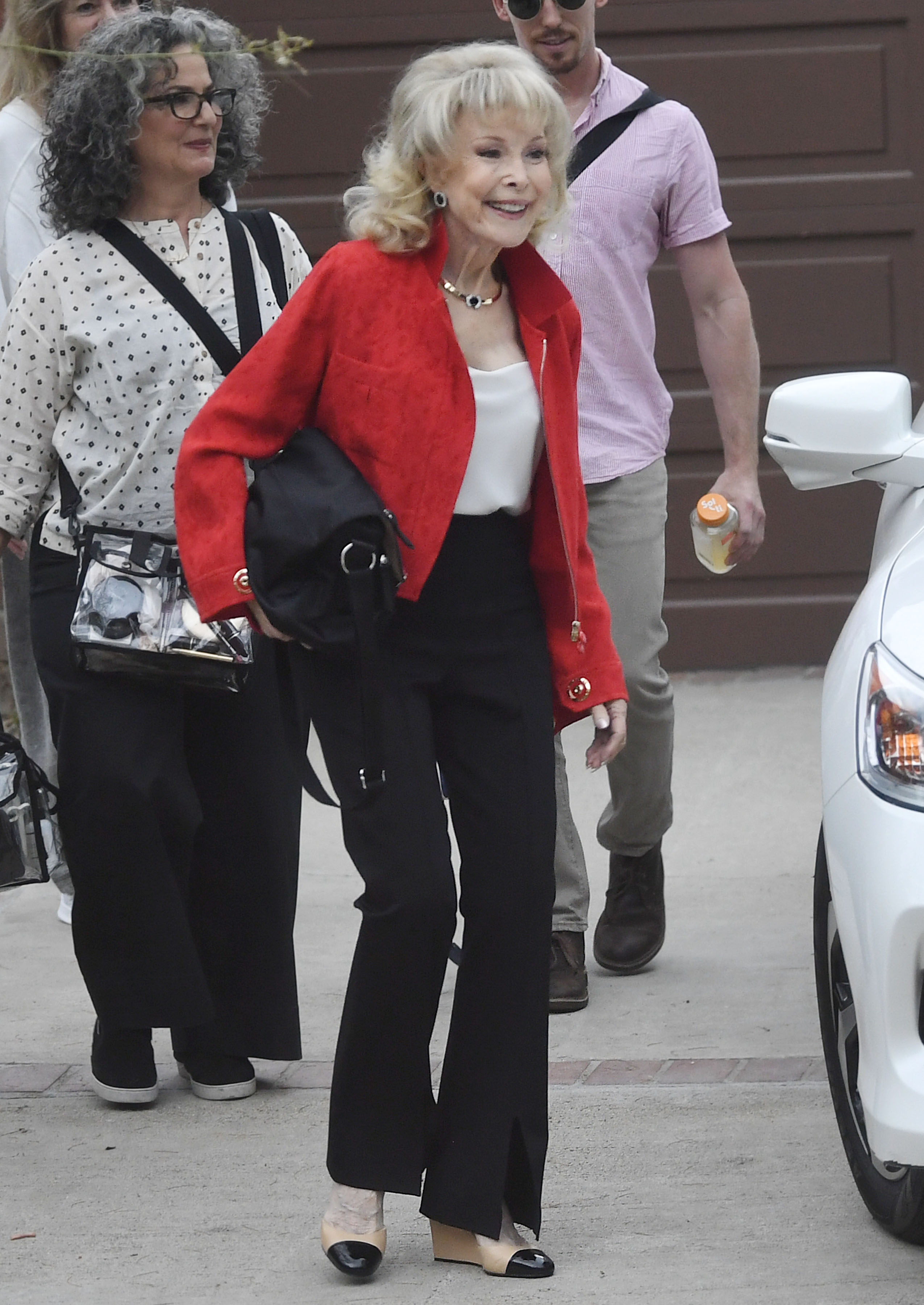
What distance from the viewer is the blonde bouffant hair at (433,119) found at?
10.3 feet

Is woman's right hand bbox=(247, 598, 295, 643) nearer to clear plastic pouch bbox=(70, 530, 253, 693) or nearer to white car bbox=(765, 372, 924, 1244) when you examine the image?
clear plastic pouch bbox=(70, 530, 253, 693)

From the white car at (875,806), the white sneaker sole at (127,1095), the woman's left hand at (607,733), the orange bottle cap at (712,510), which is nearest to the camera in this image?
the white car at (875,806)

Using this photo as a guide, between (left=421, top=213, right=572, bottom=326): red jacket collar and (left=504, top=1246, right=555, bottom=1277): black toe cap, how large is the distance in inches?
57.4

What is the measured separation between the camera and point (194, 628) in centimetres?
393

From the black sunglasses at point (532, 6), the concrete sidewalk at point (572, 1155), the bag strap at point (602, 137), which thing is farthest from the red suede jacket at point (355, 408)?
the black sunglasses at point (532, 6)

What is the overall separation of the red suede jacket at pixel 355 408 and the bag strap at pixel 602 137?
1524 mm

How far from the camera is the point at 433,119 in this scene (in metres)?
3.15

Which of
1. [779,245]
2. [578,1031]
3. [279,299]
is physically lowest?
[578,1031]

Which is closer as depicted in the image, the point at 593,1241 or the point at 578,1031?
the point at 593,1241

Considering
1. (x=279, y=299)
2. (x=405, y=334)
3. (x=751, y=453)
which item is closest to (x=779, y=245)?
(x=751, y=453)

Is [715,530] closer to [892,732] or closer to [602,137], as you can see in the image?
[602,137]

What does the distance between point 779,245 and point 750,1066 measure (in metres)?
4.15

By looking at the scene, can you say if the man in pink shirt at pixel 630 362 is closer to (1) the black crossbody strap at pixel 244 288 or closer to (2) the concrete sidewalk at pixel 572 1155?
(2) the concrete sidewalk at pixel 572 1155

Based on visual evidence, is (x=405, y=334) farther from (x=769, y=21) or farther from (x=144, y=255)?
(x=769, y=21)
